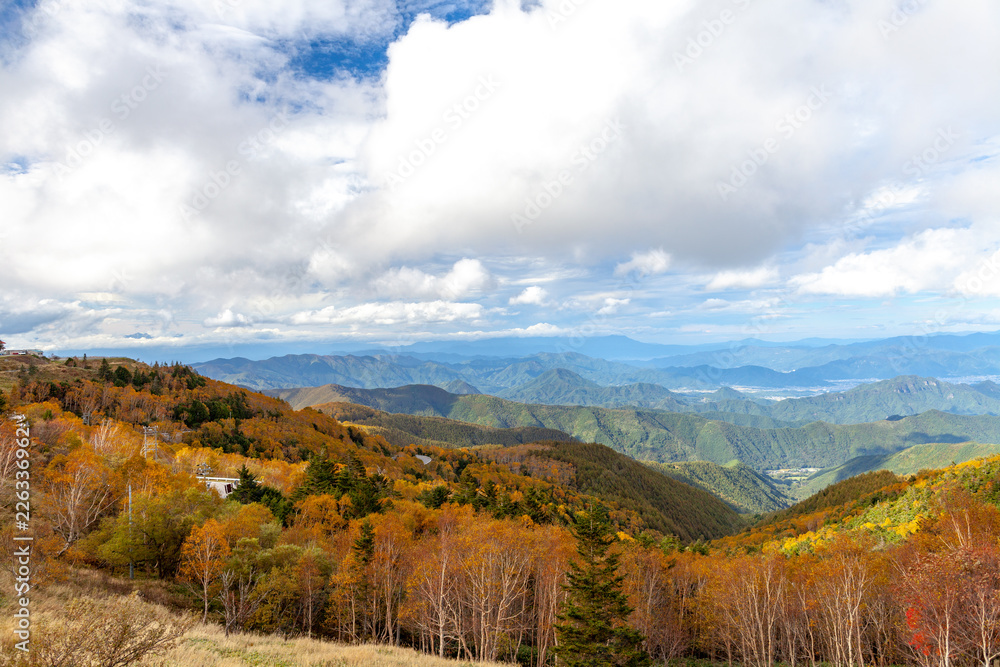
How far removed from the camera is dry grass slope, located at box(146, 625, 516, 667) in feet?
71.3

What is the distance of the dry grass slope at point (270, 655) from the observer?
71.3 feet

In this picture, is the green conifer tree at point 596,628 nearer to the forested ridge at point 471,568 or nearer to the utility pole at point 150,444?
the forested ridge at point 471,568

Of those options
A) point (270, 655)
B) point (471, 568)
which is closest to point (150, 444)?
point (471, 568)

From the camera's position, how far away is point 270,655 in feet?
91.4

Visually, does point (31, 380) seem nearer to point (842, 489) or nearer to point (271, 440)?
point (271, 440)

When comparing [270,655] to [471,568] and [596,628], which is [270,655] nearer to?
[596,628]

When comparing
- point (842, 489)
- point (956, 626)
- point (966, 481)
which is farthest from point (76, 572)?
point (842, 489)

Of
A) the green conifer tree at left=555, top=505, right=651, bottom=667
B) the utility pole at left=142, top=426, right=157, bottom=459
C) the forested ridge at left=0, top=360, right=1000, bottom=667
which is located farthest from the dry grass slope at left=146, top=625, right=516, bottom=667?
the utility pole at left=142, top=426, right=157, bottom=459

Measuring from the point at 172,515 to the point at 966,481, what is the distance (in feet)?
365

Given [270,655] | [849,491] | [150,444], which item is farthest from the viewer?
[849,491]

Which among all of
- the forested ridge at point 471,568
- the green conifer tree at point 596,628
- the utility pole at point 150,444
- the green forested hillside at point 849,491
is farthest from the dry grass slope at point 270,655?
the green forested hillside at point 849,491

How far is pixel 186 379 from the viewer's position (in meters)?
159

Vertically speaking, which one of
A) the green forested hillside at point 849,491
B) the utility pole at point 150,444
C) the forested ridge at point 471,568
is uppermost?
the utility pole at point 150,444

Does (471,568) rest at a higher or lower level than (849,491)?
higher
